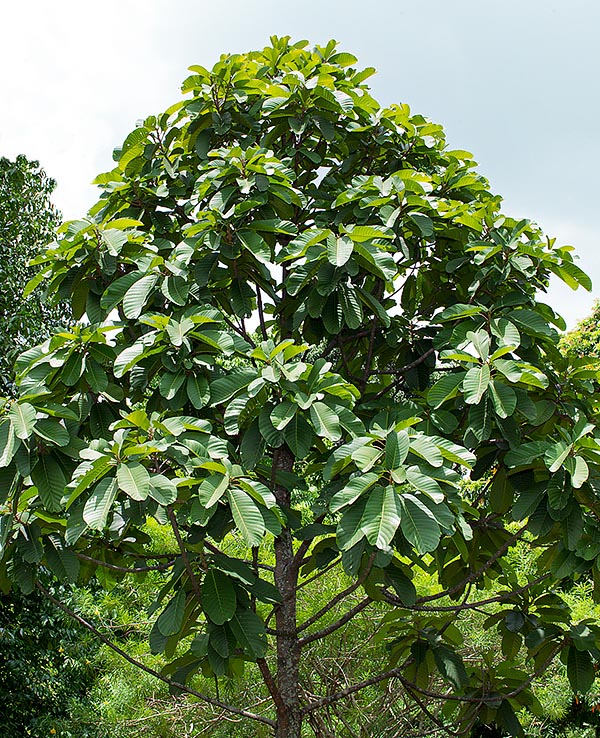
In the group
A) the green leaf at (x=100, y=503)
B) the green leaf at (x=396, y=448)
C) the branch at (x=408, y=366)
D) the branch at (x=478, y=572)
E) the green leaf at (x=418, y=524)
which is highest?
the green leaf at (x=100, y=503)

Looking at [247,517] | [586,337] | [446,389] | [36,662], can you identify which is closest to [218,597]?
[247,517]

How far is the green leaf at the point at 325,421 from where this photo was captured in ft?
7.16

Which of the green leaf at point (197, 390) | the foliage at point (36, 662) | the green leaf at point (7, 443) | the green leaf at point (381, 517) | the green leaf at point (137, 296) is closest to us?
the green leaf at point (381, 517)

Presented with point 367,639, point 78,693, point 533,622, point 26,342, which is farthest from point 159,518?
point 78,693

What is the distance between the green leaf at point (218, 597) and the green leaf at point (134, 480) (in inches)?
21.7

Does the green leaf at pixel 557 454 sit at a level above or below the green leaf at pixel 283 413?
below

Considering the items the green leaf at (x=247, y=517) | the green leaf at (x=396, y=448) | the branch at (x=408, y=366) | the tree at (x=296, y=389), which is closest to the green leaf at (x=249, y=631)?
the tree at (x=296, y=389)

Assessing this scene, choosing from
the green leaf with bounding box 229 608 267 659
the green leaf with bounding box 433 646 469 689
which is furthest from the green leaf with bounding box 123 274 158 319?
the green leaf with bounding box 433 646 469 689

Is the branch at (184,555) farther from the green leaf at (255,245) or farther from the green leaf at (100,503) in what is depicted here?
the green leaf at (255,245)

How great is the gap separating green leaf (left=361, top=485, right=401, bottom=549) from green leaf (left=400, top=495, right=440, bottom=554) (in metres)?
0.04

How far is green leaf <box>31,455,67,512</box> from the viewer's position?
2354 millimetres

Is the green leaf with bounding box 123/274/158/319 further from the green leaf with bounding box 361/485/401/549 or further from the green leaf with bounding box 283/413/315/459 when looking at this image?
the green leaf with bounding box 361/485/401/549

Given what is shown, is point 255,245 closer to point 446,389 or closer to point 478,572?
point 446,389

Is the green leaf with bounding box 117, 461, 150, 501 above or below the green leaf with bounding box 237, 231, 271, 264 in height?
below
